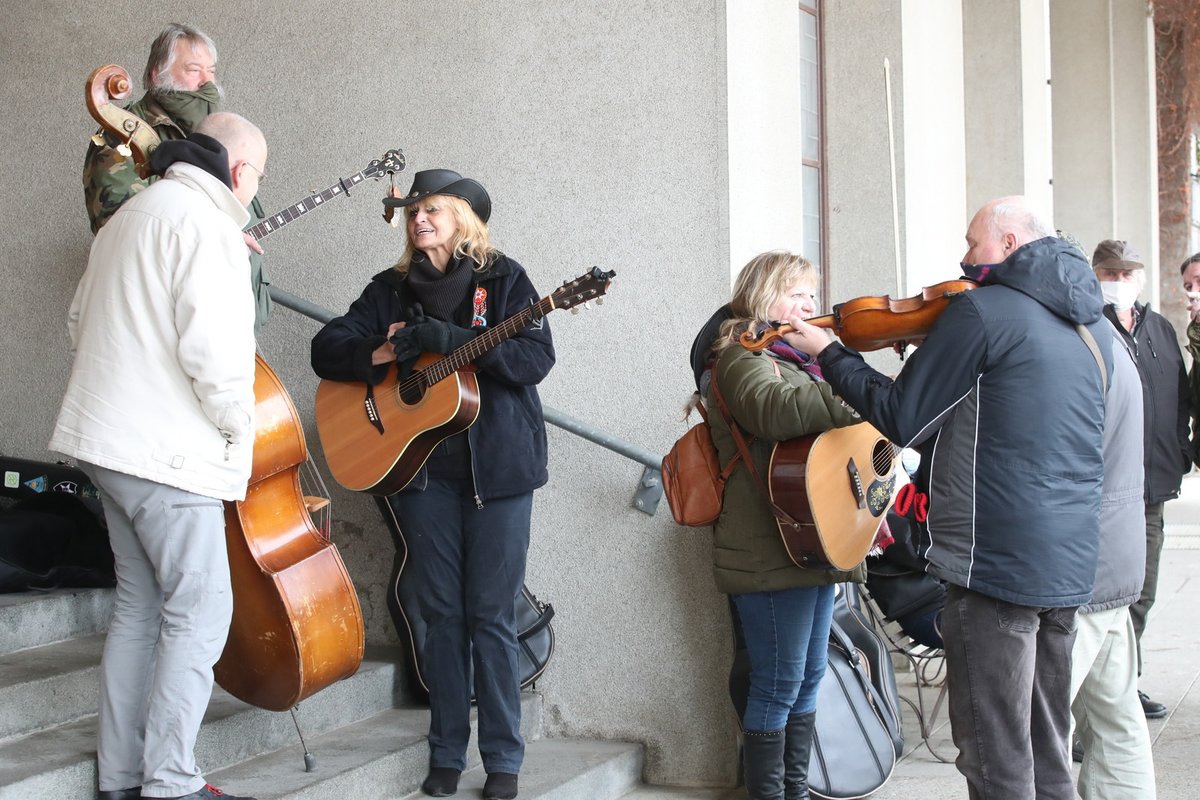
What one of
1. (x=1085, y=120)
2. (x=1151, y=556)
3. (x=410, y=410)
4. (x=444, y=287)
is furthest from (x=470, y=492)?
(x=1085, y=120)

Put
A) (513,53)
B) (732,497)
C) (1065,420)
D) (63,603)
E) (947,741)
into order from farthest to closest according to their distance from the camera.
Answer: (947,741) < (513,53) < (63,603) < (732,497) < (1065,420)

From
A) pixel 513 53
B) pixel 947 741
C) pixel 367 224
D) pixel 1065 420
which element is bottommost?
pixel 947 741

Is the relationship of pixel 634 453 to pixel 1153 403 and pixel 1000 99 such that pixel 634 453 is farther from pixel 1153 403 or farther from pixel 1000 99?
pixel 1000 99

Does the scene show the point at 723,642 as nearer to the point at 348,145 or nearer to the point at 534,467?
the point at 534,467

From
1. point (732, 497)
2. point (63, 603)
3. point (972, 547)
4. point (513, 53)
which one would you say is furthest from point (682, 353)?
point (63, 603)

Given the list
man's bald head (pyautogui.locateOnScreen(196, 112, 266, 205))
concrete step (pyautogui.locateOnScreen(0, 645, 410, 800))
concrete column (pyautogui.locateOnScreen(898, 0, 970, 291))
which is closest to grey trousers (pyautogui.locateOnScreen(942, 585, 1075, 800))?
concrete step (pyautogui.locateOnScreen(0, 645, 410, 800))

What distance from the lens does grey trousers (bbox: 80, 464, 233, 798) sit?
282 centimetres

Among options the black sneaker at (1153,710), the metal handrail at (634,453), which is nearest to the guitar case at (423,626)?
the metal handrail at (634,453)

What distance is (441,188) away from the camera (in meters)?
3.61

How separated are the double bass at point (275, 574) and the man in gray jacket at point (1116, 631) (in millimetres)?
1671

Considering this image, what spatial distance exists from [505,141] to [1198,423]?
2.74m

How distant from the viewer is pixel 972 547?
8.96ft

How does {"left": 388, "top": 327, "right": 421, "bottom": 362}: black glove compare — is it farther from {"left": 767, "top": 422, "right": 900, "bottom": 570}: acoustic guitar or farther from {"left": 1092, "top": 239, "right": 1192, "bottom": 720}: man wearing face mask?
{"left": 1092, "top": 239, "right": 1192, "bottom": 720}: man wearing face mask

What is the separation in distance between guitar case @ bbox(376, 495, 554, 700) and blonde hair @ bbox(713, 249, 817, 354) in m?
1.08
